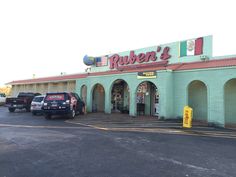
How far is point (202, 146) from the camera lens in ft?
26.8

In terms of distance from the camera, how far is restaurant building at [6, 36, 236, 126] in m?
14.1

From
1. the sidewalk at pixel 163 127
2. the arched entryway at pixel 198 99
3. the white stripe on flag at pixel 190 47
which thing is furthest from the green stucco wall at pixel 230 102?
the white stripe on flag at pixel 190 47

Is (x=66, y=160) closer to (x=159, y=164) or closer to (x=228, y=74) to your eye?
(x=159, y=164)

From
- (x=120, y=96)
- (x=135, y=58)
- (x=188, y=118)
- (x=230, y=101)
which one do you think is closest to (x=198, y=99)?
(x=230, y=101)

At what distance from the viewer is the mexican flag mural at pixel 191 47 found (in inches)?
664

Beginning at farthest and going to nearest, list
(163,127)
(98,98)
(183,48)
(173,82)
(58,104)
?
1. (98,98)
2. (183,48)
3. (173,82)
4. (58,104)
5. (163,127)

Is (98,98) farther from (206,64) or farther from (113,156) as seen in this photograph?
(113,156)

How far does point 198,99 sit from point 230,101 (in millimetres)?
2195

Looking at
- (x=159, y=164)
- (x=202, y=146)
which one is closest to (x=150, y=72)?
(x=202, y=146)

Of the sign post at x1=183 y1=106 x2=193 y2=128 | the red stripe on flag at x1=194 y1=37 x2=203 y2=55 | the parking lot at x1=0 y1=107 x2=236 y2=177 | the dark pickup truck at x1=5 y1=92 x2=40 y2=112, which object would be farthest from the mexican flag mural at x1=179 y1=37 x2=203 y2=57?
the dark pickup truck at x1=5 y1=92 x2=40 y2=112

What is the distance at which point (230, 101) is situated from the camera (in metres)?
14.7

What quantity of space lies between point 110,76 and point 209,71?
357 inches

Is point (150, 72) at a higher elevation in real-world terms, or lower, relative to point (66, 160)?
higher

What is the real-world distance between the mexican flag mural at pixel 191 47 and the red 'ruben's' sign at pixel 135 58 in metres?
1.20
